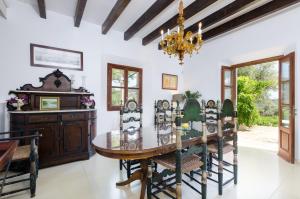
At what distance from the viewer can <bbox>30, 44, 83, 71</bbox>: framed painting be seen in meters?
3.31

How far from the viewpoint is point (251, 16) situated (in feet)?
11.7

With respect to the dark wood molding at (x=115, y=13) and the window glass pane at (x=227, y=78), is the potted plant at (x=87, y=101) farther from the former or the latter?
the window glass pane at (x=227, y=78)

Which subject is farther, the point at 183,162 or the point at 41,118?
the point at 41,118

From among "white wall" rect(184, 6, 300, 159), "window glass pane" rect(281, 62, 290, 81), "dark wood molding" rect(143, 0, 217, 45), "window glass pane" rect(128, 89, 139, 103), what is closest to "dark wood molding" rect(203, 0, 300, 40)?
"white wall" rect(184, 6, 300, 159)

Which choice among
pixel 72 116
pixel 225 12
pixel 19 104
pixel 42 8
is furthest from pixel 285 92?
pixel 19 104

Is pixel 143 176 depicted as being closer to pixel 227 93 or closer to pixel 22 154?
pixel 22 154

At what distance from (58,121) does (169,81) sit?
11.3ft

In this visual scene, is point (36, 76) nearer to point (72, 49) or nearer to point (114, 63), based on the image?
point (72, 49)

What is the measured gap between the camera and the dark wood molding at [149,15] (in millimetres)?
3005

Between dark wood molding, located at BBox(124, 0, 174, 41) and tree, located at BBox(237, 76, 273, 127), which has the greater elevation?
dark wood molding, located at BBox(124, 0, 174, 41)

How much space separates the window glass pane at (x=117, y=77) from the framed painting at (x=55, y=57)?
865 mm

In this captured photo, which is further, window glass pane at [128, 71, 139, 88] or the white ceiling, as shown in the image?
window glass pane at [128, 71, 139, 88]

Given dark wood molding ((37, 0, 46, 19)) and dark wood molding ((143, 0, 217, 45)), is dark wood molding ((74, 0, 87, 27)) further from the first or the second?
dark wood molding ((143, 0, 217, 45))

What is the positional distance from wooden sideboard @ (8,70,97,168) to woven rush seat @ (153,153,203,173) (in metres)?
1.90
